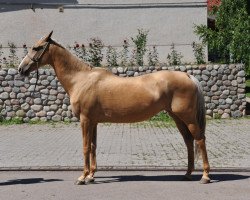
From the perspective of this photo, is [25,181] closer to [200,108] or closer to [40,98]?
[200,108]

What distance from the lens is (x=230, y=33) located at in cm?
1866

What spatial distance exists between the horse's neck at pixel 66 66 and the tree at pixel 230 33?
11.2m

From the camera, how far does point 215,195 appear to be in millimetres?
6684

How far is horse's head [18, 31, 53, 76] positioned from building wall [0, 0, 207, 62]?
13357 mm

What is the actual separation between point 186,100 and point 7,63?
12302 mm

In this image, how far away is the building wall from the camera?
69.1ft

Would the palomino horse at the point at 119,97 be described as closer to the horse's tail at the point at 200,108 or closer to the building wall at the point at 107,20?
the horse's tail at the point at 200,108

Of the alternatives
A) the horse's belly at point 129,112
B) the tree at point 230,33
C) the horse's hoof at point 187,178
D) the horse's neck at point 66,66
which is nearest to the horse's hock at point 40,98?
the tree at point 230,33

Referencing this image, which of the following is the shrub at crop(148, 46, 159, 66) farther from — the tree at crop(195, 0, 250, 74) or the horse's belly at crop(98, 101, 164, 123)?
the horse's belly at crop(98, 101, 164, 123)

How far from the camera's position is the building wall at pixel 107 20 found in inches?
829

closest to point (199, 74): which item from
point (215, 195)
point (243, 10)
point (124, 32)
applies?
point (243, 10)

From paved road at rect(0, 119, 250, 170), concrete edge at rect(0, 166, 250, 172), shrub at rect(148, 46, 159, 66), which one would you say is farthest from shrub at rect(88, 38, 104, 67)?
concrete edge at rect(0, 166, 250, 172)

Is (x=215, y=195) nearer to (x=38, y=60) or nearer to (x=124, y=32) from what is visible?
(x=38, y=60)

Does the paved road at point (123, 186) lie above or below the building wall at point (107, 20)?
below
